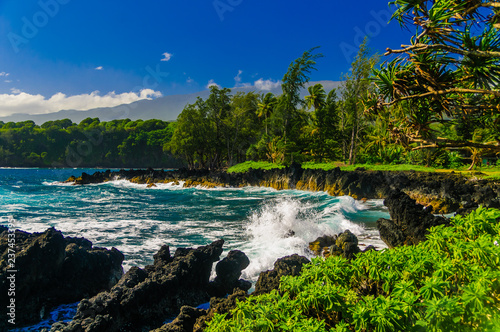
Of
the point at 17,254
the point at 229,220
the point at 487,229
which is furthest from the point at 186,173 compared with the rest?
the point at 487,229

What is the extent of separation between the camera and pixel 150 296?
5.45m

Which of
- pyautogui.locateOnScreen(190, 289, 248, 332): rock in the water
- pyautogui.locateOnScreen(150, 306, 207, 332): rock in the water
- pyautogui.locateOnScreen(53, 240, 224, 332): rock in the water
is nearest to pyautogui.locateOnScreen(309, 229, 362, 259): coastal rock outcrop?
pyautogui.locateOnScreen(53, 240, 224, 332): rock in the water

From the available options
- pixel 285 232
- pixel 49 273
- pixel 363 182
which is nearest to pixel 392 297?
pixel 49 273

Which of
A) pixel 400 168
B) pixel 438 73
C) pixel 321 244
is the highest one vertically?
pixel 438 73

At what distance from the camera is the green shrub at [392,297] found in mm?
2121

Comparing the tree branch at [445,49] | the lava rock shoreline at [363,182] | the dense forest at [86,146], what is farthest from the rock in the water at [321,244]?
the dense forest at [86,146]

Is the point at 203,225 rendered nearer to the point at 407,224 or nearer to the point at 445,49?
the point at 407,224

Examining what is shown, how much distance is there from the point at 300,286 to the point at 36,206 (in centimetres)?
2258

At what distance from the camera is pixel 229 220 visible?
14.9m

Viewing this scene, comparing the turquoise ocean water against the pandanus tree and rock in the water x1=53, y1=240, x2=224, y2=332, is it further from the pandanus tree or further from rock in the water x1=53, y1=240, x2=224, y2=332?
the pandanus tree

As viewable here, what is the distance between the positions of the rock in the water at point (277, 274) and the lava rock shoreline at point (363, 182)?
293 inches

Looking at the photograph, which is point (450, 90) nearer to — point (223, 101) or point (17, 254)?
point (17, 254)

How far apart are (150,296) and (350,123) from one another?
44363 mm

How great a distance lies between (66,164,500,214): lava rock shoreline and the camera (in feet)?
51.2
